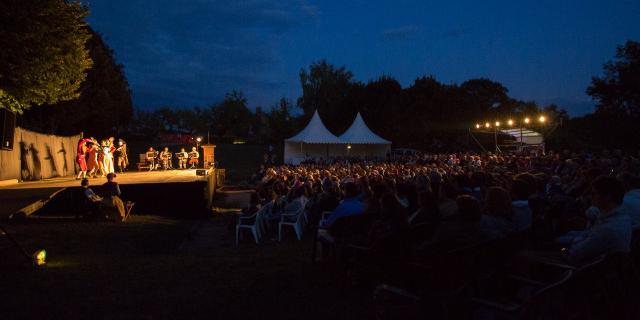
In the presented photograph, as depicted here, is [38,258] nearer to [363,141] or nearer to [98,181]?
[98,181]

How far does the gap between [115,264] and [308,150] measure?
25882 millimetres

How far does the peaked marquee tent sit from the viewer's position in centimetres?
3066

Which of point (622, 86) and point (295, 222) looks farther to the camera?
point (622, 86)

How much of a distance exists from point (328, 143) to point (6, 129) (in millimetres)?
25387

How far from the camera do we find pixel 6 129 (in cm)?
597

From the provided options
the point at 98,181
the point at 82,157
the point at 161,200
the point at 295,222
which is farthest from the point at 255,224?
the point at 82,157

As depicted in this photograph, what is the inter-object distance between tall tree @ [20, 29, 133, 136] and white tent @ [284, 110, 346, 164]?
→ 35.5ft

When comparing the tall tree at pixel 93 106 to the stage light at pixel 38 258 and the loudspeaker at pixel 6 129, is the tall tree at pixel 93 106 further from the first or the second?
the stage light at pixel 38 258

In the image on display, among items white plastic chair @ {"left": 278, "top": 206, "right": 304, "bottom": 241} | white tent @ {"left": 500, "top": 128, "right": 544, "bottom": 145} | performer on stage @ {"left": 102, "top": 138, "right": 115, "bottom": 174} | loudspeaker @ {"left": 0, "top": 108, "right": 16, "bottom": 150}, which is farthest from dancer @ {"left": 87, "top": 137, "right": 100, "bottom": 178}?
white tent @ {"left": 500, "top": 128, "right": 544, "bottom": 145}

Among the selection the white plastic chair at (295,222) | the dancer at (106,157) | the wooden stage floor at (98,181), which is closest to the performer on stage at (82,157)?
the wooden stage floor at (98,181)

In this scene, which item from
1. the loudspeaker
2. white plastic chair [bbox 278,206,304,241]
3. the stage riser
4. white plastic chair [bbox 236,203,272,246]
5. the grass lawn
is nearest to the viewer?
the grass lawn

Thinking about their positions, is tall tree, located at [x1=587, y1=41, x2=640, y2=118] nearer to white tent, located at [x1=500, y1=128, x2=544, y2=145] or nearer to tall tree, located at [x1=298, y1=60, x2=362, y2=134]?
white tent, located at [x1=500, y1=128, x2=544, y2=145]

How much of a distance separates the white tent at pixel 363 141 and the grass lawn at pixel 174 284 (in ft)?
76.0

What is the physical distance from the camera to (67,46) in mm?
10945
